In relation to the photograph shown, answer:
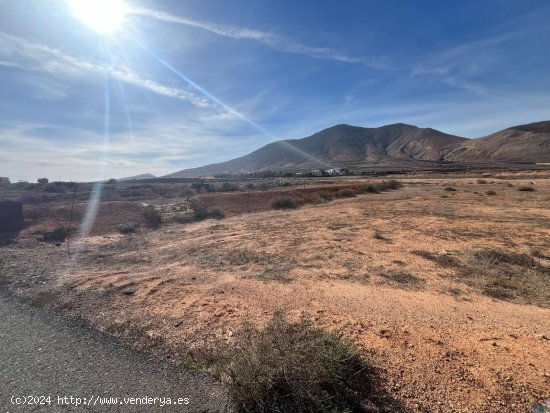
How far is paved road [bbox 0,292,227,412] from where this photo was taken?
438 centimetres

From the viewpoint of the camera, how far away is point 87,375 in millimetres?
5008

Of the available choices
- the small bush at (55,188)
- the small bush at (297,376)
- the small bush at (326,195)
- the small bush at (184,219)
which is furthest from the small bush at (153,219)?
the small bush at (55,188)

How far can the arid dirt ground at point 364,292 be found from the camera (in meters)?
4.83

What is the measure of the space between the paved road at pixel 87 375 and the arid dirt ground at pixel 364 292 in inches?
18.6

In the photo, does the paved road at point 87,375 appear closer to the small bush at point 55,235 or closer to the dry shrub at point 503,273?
the dry shrub at point 503,273

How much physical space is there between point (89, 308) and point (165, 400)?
435cm

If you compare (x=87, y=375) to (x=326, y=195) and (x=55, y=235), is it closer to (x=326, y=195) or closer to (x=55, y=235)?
(x=55, y=235)

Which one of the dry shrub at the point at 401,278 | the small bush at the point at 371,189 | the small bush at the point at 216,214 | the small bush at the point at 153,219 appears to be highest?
the small bush at the point at 153,219

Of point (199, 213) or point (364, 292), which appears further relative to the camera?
point (199, 213)

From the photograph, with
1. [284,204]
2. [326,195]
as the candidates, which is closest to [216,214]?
[284,204]

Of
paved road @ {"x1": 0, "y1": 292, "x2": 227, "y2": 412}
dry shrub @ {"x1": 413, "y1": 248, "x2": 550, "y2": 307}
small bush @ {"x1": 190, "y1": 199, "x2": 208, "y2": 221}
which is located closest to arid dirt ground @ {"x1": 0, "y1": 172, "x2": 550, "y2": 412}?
dry shrub @ {"x1": 413, "y1": 248, "x2": 550, "y2": 307}

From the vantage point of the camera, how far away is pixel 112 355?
5559mm

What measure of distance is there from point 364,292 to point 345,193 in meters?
28.6

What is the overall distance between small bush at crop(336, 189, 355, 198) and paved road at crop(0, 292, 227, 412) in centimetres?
3085
